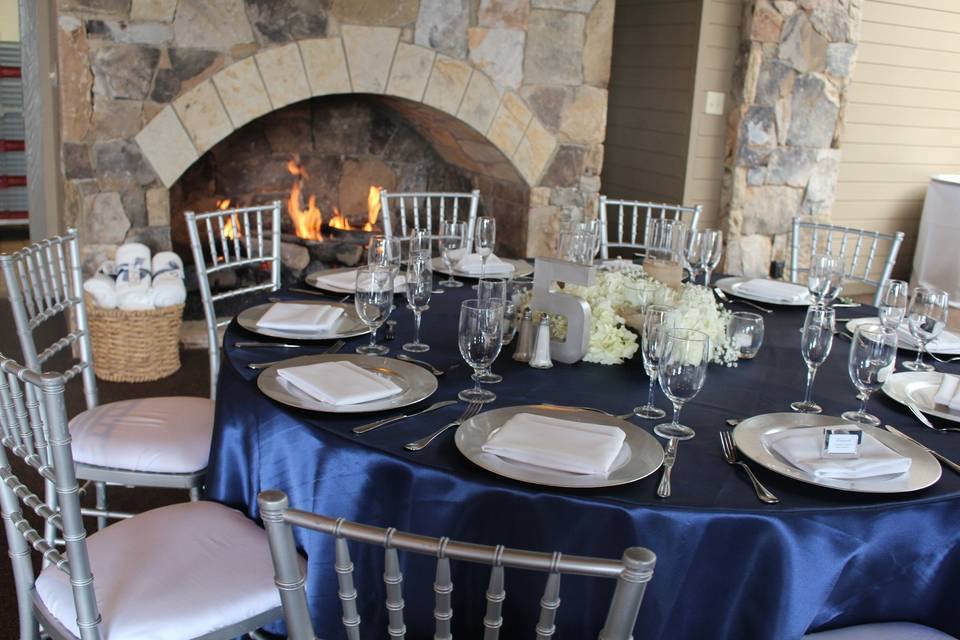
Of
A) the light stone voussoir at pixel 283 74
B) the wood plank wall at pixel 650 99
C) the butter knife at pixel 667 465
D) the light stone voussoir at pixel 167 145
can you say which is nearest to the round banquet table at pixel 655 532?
the butter knife at pixel 667 465

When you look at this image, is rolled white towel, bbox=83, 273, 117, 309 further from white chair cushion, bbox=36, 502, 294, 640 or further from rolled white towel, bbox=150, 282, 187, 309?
white chair cushion, bbox=36, 502, 294, 640

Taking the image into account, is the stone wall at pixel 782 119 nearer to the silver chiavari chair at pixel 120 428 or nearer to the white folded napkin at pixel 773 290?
the white folded napkin at pixel 773 290

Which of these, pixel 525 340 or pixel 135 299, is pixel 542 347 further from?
pixel 135 299

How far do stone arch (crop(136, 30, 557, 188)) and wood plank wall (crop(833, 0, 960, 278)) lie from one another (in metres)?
2.39

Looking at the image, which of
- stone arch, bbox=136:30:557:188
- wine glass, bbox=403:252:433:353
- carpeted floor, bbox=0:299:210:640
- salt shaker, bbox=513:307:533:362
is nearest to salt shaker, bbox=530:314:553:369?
salt shaker, bbox=513:307:533:362

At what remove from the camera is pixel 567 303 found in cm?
188

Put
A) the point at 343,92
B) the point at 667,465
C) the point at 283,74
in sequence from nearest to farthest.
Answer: the point at 667,465, the point at 283,74, the point at 343,92

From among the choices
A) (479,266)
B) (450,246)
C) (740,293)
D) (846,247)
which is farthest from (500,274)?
(846,247)

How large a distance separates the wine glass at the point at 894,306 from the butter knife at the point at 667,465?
2.56 feet

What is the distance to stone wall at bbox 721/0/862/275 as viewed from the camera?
473 centimetres

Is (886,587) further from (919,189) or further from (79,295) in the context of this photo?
(919,189)

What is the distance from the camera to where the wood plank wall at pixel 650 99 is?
16.2ft

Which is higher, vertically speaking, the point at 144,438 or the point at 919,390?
the point at 919,390

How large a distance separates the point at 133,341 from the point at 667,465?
107 inches
